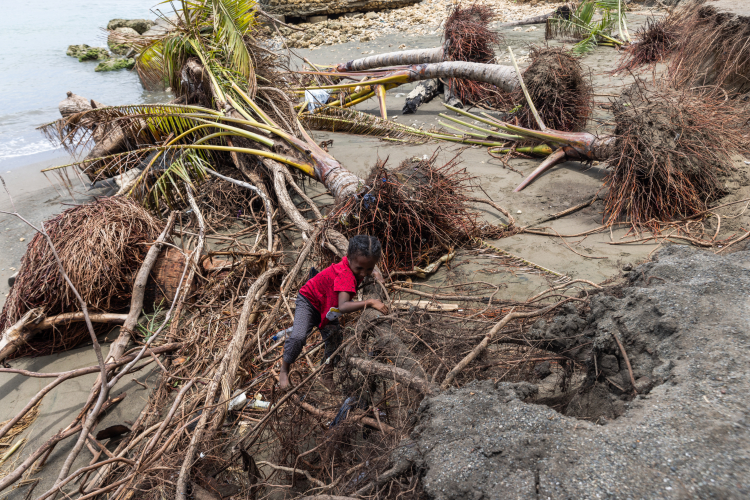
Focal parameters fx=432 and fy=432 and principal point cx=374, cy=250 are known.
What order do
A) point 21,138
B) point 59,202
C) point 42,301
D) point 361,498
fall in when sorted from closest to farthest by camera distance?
point 361,498 < point 42,301 < point 59,202 < point 21,138

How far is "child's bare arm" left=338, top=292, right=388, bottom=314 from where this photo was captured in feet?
7.49

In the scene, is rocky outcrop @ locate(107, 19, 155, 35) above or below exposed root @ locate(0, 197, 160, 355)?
above

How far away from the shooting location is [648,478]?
111 centimetres

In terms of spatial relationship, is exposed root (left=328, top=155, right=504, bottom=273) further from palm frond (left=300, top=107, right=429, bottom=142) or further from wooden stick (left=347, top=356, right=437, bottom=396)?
palm frond (left=300, top=107, right=429, bottom=142)

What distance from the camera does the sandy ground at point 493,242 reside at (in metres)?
3.26

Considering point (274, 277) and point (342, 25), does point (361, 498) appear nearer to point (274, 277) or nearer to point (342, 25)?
point (274, 277)

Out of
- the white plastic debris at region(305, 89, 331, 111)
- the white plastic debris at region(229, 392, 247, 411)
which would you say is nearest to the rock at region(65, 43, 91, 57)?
the white plastic debris at region(305, 89, 331, 111)

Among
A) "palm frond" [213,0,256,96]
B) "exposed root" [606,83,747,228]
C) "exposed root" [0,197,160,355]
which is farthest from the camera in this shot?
"palm frond" [213,0,256,96]

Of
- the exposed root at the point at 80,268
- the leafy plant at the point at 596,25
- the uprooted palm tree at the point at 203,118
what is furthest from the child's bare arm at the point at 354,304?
the leafy plant at the point at 596,25

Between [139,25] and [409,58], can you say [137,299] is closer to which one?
[409,58]

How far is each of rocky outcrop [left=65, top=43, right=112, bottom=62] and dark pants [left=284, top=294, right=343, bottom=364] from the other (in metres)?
20.6

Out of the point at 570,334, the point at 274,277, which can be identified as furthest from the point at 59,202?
the point at 570,334

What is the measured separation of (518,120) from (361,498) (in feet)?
18.2

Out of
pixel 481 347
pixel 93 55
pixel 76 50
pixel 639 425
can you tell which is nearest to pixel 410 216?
pixel 481 347
